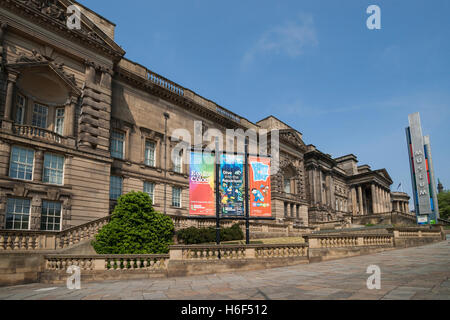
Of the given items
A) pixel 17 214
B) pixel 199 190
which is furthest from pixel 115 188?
pixel 199 190

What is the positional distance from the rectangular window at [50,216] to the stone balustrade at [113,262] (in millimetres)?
5048

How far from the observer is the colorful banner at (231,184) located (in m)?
19.0

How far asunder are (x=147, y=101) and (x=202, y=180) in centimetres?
1324

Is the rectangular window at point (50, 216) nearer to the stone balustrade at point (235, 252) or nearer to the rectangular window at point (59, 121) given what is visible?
the rectangular window at point (59, 121)

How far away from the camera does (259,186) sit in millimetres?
21375

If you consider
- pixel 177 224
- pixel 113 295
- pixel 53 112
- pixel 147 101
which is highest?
pixel 147 101

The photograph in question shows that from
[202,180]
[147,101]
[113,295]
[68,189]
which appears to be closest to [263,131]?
[147,101]

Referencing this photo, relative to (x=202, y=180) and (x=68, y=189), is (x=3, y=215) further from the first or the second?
(x=202, y=180)

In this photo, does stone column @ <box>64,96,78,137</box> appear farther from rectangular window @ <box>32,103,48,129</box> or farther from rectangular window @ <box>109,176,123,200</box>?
rectangular window @ <box>109,176,123,200</box>

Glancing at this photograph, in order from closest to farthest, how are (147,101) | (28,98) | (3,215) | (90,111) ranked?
1. (3,215)
2. (28,98)
3. (90,111)
4. (147,101)

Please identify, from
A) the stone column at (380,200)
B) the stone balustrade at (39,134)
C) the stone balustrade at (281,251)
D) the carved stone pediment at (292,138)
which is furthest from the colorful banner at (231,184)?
the stone column at (380,200)

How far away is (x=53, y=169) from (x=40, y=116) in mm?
4507

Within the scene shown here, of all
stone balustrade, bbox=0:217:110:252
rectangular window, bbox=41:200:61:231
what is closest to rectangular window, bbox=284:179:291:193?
stone balustrade, bbox=0:217:110:252

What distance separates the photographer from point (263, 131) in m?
45.0
